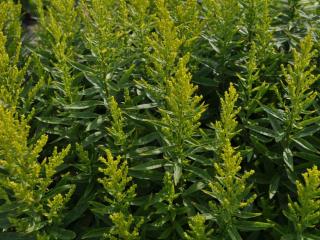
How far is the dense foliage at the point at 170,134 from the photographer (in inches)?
115

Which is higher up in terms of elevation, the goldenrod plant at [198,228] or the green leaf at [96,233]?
the goldenrod plant at [198,228]

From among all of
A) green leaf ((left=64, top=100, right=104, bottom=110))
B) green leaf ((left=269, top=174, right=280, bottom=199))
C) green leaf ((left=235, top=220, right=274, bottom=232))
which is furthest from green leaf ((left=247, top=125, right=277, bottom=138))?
green leaf ((left=64, top=100, right=104, bottom=110))

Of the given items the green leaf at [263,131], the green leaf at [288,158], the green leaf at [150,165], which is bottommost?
the green leaf at [288,158]

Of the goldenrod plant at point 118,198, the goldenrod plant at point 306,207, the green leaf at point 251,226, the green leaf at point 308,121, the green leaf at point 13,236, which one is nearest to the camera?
the goldenrod plant at point 306,207

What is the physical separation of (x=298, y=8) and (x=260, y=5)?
0.61 m

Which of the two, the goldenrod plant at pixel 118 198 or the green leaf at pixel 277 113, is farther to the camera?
the green leaf at pixel 277 113

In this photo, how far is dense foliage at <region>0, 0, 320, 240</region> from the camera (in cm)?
292

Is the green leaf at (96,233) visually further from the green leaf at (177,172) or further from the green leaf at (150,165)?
the green leaf at (177,172)

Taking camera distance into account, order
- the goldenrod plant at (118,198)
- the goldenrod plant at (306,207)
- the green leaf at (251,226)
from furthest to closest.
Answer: the green leaf at (251,226), the goldenrod plant at (118,198), the goldenrod plant at (306,207)

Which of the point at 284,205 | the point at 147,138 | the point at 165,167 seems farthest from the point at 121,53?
the point at 284,205

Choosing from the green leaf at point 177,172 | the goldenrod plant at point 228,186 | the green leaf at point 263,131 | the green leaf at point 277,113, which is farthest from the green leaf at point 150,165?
the green leaf at point 277,113

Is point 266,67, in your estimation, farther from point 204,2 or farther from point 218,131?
point 218,131

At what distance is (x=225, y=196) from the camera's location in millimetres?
2869

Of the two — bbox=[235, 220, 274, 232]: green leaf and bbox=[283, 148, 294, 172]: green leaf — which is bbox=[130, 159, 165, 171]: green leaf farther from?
bbox=[283, 148, 294, 172]: green leaf
